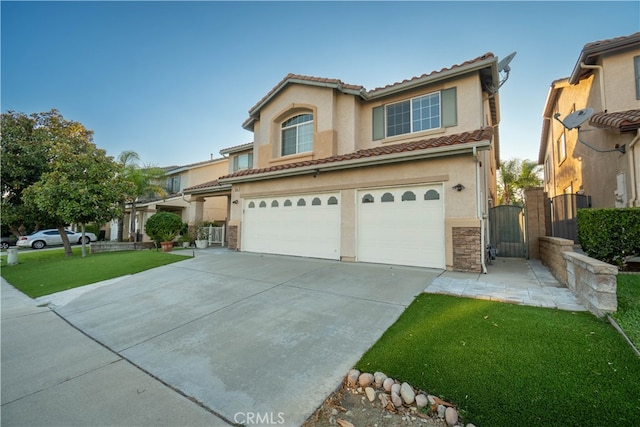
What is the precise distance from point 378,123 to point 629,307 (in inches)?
372

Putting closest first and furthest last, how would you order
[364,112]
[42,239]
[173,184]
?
[364,112] < [42,239] < [173,184]

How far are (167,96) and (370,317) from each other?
16.0 m

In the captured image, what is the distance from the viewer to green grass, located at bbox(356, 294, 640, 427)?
2.41 m

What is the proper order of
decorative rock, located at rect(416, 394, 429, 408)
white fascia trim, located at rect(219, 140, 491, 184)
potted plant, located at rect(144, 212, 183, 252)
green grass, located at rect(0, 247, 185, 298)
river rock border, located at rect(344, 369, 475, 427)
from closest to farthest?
river rock border, located at rect(344, 369, 475, 427) → decorative rock, located at rect(416, 394, 429, 408) → white fascia trim, located at rect(219, 140, 491, 184) → green grass, located at rect(0, 247, 185, 298) → potted plant, located at rect(144, 212, 183, 252)

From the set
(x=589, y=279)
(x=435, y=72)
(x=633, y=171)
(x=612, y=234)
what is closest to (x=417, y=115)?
(x=435, y=72)

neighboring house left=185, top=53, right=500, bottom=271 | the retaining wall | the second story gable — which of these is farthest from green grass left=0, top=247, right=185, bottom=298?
the second story gable

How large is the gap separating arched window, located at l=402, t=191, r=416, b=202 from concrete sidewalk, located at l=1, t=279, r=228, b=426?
25.1ft

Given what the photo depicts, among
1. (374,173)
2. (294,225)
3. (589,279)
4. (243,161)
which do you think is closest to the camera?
(589,279)

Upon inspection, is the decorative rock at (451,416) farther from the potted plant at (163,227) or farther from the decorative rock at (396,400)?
the potted plant at (163,227)

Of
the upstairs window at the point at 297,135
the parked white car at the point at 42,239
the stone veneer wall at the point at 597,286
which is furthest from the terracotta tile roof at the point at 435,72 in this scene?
the parked white car at the point at 42,239

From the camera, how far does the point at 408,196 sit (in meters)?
8.79

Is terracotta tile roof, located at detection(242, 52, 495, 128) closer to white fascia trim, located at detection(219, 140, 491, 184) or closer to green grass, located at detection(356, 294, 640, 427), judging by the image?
white fascia trim, located at detection(219, 140, 491, 184)

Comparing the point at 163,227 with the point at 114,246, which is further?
the point at 114,246

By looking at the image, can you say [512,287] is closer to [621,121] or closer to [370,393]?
[370,393]
